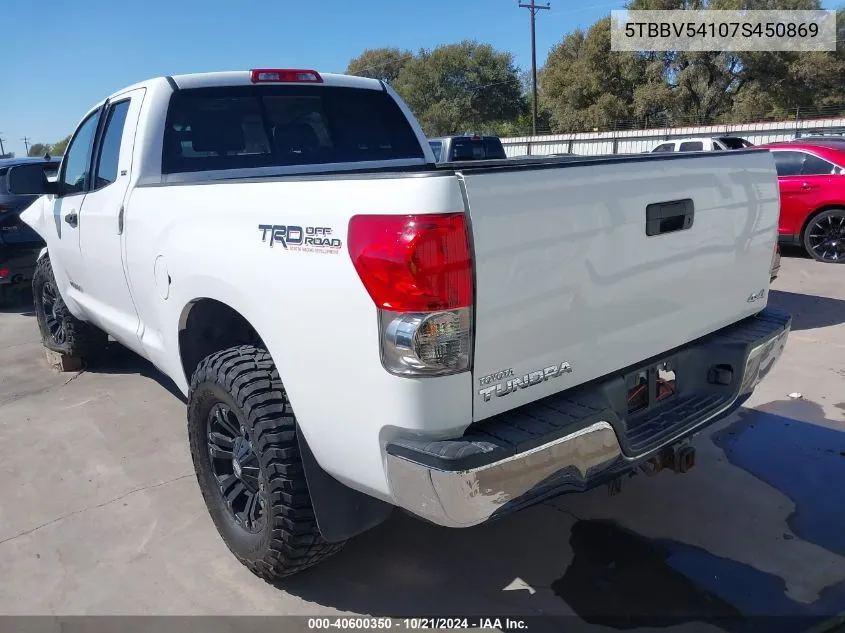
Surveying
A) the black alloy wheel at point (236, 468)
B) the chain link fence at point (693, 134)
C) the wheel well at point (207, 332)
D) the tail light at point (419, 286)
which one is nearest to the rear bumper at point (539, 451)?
the tail light at point (419, 286)

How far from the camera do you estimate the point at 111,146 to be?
4008 millimetres

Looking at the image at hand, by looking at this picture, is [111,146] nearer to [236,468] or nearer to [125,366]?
[236,468]

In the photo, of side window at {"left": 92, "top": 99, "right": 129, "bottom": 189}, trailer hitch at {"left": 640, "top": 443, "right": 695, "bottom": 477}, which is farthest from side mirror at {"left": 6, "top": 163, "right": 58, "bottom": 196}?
trailer hitch at {"left": 640, "top": 443, "right": 695, "bottom": 477}

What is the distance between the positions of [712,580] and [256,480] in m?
1.93

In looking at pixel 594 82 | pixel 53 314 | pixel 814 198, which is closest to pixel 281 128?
pixel 53 314

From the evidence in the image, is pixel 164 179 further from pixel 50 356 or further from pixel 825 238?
pixel 825 238

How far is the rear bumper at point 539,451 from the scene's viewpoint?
1968 millimetres

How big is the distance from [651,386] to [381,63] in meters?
75.9

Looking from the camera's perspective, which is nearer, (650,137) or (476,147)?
(476,147)

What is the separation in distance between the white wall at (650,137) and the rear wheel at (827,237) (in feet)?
36.1

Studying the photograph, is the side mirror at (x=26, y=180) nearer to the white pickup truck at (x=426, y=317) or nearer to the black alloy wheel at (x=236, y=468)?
the white pickup truck at (x=426, y=317)

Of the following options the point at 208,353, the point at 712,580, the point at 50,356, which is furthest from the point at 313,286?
the point at 50,356

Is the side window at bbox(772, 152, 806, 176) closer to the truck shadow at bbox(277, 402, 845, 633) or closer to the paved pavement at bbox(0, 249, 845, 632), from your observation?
the paved pavement at bbox(0, 249, 845, 632)

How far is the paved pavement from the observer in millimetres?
2787
